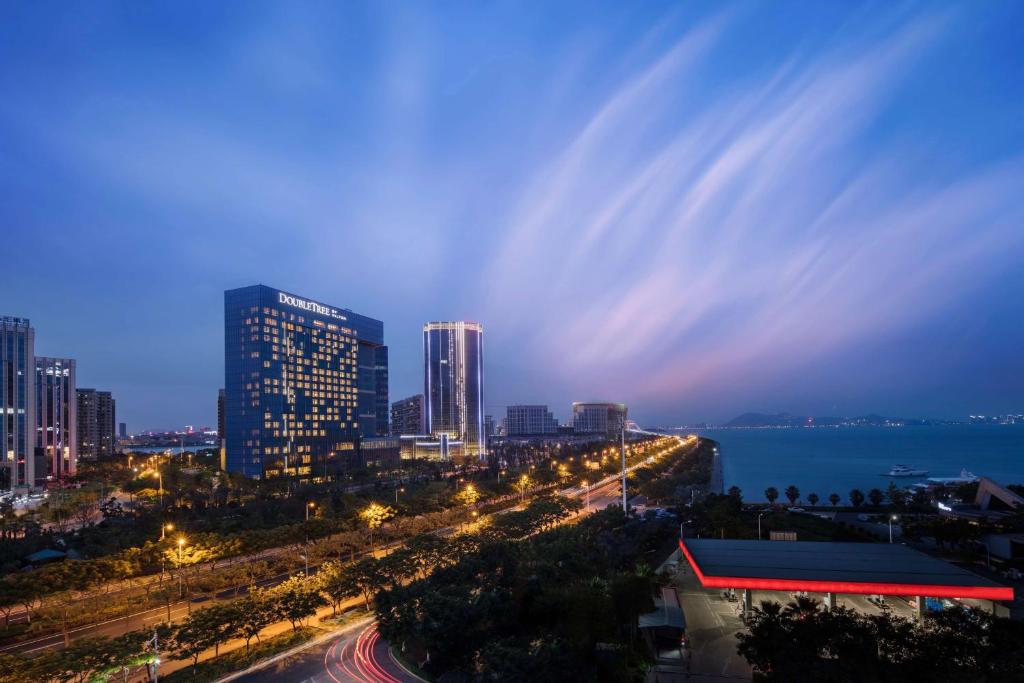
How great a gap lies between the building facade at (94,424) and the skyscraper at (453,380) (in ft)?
236

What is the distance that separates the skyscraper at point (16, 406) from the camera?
66.6m

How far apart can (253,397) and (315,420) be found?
480 inches

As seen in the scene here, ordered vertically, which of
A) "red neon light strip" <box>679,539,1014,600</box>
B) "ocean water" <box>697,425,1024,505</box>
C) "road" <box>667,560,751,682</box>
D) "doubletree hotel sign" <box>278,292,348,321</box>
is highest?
"doubletree hotel sign" <box>278,292,348,321</box>

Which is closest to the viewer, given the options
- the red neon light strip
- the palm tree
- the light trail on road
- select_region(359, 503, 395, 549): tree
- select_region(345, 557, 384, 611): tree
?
the palm tree

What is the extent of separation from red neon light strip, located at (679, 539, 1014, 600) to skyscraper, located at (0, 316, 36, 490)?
78387 mm

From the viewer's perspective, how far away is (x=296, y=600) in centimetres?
2266

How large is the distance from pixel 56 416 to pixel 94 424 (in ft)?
126

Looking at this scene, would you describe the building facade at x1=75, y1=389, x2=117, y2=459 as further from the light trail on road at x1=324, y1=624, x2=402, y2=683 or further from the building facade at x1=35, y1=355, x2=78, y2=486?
the light trail on road at x1=324, y1=624, x2=402, y2=683

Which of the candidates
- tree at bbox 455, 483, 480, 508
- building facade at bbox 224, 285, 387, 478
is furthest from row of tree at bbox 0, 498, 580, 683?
building facade at bbox 224, 285, 387, 478

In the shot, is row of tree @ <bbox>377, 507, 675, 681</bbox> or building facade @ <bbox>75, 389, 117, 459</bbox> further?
building facade @ <bbox>75, 389, 117, 459</bbox>

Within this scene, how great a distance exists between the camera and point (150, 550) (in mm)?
29594

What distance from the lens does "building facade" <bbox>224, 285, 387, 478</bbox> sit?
80375 millimetres

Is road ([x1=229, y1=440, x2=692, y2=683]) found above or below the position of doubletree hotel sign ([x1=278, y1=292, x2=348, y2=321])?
below

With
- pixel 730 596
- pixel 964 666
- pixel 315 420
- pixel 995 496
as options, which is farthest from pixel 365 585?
pixel 315 420
